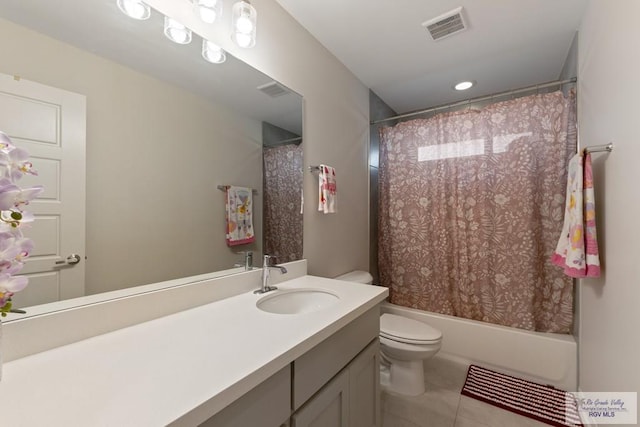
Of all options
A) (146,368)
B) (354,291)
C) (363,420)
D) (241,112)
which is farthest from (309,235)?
(146,368)

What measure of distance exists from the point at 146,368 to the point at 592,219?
1.86 metres

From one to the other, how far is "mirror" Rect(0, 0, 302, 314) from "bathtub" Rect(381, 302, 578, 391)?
5.89 ft

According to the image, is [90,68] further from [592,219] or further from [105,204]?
[592,219]

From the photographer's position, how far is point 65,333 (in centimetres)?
73

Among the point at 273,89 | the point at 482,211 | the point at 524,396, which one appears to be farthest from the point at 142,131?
the point at 524,396

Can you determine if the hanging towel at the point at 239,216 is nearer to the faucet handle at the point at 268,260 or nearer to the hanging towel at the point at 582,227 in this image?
the faucet handle at the point at 268,260

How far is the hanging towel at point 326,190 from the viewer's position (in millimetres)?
1722

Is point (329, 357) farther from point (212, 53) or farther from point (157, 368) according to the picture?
point (212, 53)

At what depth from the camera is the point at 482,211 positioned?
2.01 meters

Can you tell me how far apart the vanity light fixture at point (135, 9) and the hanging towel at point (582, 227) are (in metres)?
2.07

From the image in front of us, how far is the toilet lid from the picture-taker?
62.8 inches

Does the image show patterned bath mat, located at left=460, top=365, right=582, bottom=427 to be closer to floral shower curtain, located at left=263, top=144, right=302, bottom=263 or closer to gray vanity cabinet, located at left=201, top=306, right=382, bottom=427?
gray vanity cabinet, located at left=201, top=306, right=382, bottom=427

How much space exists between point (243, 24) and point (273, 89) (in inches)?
13.0

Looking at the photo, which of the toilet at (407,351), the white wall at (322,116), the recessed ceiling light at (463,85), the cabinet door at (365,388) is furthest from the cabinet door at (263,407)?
the recessed ceiling light at (463,85)
